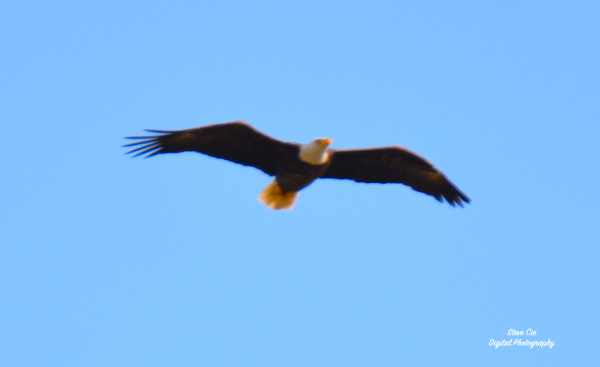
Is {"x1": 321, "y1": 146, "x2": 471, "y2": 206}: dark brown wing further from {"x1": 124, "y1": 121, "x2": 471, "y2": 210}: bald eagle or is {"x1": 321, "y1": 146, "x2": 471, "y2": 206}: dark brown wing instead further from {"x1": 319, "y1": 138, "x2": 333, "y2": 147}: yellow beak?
{"x1": 319, "y1": 138, "x2": 333, "y2": 147}: yellow beak

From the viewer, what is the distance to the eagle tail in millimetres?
8539

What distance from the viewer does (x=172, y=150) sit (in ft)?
25.7

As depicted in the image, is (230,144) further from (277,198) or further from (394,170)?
(394,170)

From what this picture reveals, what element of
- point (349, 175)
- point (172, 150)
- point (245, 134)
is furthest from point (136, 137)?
point (349, 175)

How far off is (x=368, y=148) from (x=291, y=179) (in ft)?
3.45

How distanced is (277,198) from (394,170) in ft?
5.25

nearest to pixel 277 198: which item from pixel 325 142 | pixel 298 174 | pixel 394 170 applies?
pixel 298 174

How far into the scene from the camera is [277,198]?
862cm

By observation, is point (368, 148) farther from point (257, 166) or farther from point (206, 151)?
point (206, 151)

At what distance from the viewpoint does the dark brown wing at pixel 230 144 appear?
25.2 ft

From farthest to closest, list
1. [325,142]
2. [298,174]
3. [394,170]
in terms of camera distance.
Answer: [394,170]
[298,174]
[325,142]

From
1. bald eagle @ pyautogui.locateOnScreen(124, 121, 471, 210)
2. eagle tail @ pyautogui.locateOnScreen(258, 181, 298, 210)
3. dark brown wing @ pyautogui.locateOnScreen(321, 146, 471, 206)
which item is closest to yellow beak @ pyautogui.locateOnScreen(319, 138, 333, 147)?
bald eagle @ pyautogui.locateOnScreen(124, 121, 471, 210)

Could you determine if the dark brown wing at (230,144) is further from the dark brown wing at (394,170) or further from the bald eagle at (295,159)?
the dark brown wing at (394,170)

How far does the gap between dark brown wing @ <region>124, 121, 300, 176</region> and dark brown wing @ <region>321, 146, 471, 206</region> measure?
70 cm
